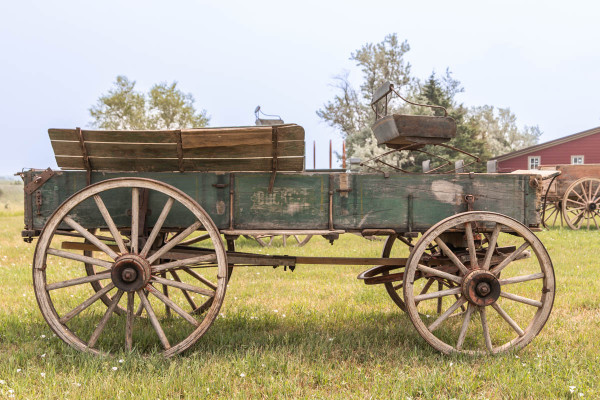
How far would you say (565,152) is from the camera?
2855cm

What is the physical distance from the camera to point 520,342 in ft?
11.8

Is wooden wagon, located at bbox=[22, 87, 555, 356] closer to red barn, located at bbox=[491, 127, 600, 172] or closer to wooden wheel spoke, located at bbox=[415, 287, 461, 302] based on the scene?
wooden wheel spoke, located at bbox=[415, 287, 461, 302]

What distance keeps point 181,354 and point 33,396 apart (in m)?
1.02

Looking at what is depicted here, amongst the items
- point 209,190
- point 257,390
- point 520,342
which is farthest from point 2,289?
point 520,342

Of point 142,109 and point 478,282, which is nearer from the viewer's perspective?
point 478,282

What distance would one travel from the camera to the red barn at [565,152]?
28.1 metres

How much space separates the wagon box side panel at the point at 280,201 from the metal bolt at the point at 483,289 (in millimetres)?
1304

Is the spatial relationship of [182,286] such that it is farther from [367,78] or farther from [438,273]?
[367,78]

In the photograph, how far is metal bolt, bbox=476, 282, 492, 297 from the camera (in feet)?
11.6

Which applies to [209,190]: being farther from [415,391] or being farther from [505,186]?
[505,186]

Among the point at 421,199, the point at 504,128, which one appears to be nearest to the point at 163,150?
the point at 421,199

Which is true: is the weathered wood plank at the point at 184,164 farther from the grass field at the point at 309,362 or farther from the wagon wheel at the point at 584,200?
the wagon wheel at the point at 584,200

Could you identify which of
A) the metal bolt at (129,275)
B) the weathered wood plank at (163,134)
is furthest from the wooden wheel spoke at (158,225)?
the weathered wood plank at (163,134)

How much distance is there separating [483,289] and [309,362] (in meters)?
1.43
